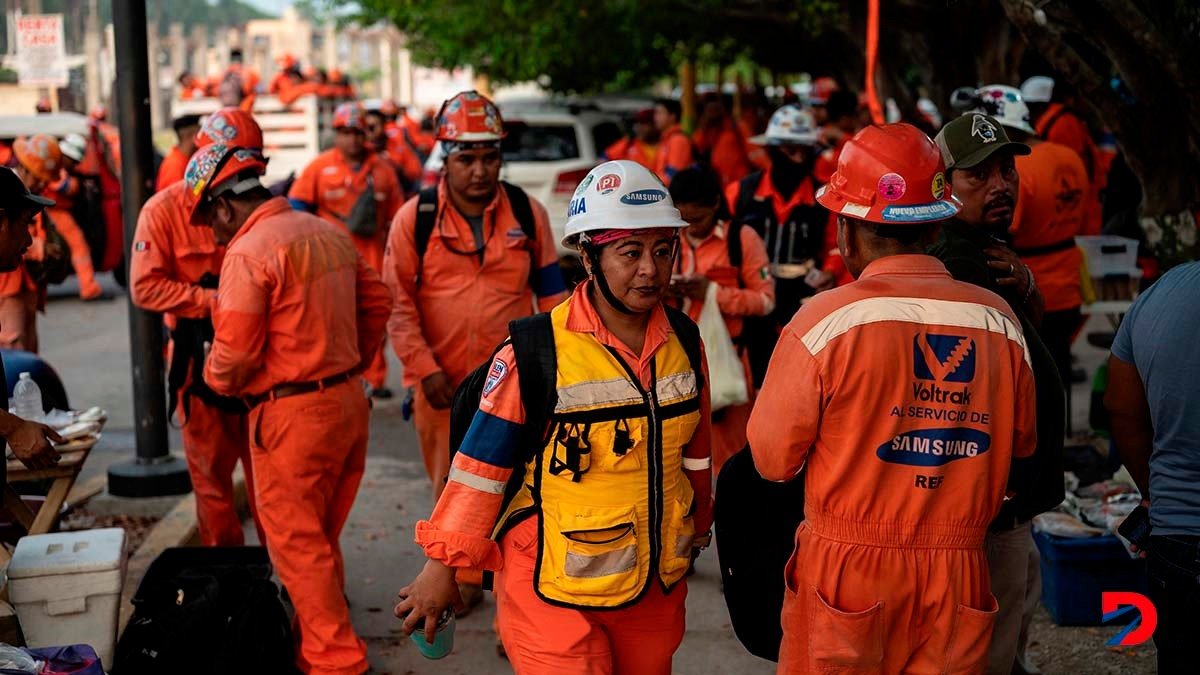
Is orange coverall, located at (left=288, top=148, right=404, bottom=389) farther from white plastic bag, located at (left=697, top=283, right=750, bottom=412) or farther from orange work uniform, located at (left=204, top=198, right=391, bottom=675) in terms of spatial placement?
orange work uniform, located at (left=204, top=198, right=391, bottom=675)

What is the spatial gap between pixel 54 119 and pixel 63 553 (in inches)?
449

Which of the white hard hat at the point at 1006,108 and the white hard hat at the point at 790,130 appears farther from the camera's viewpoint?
the white hard hat at the point at 790,130

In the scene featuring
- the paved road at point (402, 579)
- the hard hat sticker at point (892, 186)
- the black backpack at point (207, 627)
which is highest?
the hard hat sticker at point (892, 186)

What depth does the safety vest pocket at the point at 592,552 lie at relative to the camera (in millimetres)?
3398

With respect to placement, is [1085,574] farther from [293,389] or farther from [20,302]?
[20,302]

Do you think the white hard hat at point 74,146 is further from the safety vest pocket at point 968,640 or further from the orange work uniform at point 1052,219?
the safety vest pocket at point 968,640

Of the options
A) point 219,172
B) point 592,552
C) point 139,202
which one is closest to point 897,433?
point 592,552

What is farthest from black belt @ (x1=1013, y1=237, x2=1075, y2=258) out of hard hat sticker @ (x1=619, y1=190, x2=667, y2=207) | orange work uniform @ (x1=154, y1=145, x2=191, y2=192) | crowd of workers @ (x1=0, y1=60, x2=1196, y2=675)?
orange work uniform @ (x1=154, y1=145, x2=191, y2=192)

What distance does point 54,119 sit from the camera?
586 inches

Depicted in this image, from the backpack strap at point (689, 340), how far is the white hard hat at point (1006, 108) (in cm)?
317

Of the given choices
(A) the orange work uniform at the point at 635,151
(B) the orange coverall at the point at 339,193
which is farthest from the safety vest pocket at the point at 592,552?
(A) the orange work uniform at the point at 635,151

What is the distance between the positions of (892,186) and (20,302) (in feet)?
23.5

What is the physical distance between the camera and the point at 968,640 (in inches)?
126

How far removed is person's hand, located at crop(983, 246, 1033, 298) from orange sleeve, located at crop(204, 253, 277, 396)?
8.59ft
